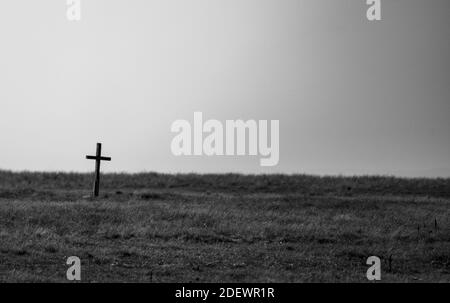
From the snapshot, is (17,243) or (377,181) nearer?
(17,243)

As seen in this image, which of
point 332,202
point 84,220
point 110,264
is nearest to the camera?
point 110,264

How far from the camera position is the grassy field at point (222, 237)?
18.3 meters

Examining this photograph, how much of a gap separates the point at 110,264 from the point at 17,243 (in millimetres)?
4309

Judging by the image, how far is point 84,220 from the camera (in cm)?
2730

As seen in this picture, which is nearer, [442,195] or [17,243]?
[17,243]

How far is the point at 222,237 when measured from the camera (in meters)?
24.6

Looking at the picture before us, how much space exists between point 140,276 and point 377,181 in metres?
32.5

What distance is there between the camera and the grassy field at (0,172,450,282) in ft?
60.2

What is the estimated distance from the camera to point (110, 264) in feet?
63.0
